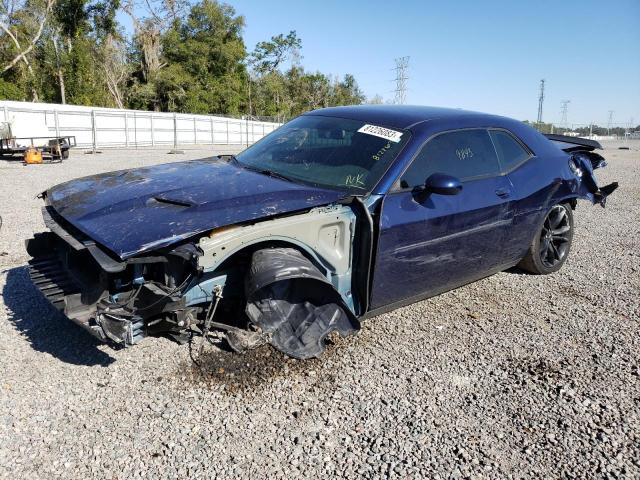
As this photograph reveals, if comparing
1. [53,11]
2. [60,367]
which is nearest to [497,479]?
[60,367]

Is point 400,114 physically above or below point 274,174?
above

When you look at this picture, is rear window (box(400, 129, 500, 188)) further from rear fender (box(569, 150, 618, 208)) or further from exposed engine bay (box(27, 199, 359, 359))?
rear fender (box(569, 150, 618, 208))

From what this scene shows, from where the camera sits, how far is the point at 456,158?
12.2ft

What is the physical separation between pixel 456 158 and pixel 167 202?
213cm

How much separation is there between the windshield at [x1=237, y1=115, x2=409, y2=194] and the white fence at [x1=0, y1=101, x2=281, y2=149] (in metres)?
15.9

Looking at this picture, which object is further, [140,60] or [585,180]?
[140,60]

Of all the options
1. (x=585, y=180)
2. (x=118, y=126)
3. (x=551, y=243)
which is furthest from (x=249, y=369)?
(x=118, y=126)

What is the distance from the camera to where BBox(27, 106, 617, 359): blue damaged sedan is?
264 cm

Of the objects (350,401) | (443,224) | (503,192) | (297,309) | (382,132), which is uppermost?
(382,132)

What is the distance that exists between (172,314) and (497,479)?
→ 1.78 m

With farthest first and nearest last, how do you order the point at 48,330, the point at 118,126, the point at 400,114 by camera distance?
1. the point at 118,126
2. the point at 400,114
3. the point at 48,330

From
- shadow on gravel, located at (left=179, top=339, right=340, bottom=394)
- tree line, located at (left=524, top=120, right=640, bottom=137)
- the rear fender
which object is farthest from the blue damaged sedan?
tree line, located at (left=524, top=120, right=640, bottom=137)

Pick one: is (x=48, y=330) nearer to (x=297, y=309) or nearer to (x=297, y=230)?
(x=297, y=309)

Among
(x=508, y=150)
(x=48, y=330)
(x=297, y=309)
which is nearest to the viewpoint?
(x=297, y=309)
